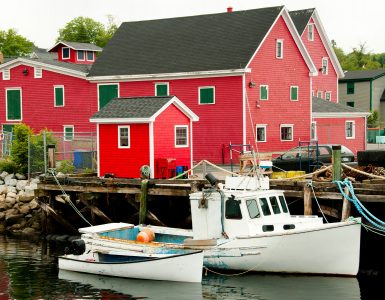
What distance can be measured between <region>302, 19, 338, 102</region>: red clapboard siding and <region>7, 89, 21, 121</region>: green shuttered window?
→ 22297 mm

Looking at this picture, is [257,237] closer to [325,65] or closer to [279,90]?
[279,90]

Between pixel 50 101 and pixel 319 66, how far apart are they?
22.5m

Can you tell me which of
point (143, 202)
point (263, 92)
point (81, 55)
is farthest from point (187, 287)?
point (81, 55)

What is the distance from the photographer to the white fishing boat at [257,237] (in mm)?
22750

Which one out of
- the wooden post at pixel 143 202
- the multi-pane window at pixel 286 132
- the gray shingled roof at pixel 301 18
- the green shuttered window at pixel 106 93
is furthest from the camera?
the gray shingled roof at pixel 301 18

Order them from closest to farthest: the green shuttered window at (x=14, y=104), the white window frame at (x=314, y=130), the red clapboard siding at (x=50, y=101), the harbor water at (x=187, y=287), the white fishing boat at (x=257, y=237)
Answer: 1. the harbor water at (x=187, y=287)
2. the white fishing boat at (x=257, y=237)
3. the red clapboard siding at (x=50, y=101)
4. the white window frame at (x=314, y=130)
5. the green shuttered window at (x=14, y=104)

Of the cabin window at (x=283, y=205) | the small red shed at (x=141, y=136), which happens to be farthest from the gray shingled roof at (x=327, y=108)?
the cabin window at (x=283, y=205)

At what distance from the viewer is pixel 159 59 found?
47031 millimetres

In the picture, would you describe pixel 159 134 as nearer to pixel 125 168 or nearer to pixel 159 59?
pixel 125 168

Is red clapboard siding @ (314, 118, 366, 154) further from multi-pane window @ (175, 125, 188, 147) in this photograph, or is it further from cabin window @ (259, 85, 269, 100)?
multi-pane window @ (175, 125, 188, 147)

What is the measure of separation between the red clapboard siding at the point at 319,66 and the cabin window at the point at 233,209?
122 ft

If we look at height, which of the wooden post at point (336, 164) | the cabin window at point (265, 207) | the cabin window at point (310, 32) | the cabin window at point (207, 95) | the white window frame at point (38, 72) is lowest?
the cabin window at point (265, 207)

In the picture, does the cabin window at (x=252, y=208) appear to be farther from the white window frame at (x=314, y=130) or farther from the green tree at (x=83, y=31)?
the green tree at (x=83, y=31)

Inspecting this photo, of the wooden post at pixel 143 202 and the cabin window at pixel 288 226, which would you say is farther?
the wooden post at pixel 143 202
